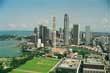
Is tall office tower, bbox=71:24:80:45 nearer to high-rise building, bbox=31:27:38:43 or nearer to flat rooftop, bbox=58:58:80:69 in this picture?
flat rooftop, bbox=58:58:80:69

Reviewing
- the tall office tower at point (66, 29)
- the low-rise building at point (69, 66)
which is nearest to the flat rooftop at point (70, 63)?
the low-rise building at point (69, 66)

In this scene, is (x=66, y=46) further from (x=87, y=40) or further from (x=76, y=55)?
(x=87, y=40)

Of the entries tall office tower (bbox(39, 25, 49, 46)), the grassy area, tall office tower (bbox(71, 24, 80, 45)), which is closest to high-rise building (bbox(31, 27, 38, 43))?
tall office tower (bbox(39, 25, 49, 46))

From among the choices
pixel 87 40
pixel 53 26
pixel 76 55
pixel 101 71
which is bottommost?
pixel 101 71

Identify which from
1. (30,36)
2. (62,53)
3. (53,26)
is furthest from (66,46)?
(30,36)

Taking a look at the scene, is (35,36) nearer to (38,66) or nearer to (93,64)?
(38,66)

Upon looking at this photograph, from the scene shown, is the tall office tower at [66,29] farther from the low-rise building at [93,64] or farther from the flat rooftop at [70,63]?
the low-rise building at [93,64]
